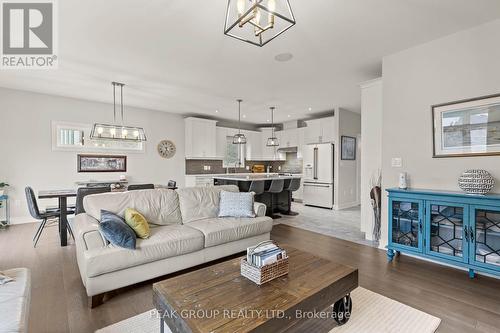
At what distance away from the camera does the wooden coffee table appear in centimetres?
125

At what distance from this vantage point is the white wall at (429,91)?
2648 mm

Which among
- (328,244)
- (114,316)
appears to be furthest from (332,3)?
(114,316)

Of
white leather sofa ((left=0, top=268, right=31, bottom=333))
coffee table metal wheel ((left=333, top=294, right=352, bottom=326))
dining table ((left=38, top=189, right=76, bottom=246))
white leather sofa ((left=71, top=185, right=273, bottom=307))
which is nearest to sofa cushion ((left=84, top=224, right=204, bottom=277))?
white leather sofa ((left=71, top=185, right=273, bottom=307))

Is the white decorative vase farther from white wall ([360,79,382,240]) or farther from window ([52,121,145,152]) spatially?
window ([52,121,145,152])

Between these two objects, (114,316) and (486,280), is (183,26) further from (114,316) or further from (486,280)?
(486,280)

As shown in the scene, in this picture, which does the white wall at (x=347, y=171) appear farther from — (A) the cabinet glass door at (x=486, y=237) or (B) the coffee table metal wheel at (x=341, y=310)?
(B) the coffee table metal wheel at (x=341, y=310)

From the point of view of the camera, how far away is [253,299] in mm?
1428

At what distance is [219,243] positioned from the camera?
2861 mm

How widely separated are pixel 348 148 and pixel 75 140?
23.1 ft

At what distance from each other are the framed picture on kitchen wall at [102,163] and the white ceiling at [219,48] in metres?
1.40

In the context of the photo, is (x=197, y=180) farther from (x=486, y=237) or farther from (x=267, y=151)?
(x=486, y=237)

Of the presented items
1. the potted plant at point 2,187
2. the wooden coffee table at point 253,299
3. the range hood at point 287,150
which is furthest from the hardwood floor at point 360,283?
the range hood at point 287,150

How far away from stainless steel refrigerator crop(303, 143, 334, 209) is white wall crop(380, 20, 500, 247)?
10.4ft

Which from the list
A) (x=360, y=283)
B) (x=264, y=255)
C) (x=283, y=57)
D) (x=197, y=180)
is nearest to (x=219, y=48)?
(x=283, y=57)
